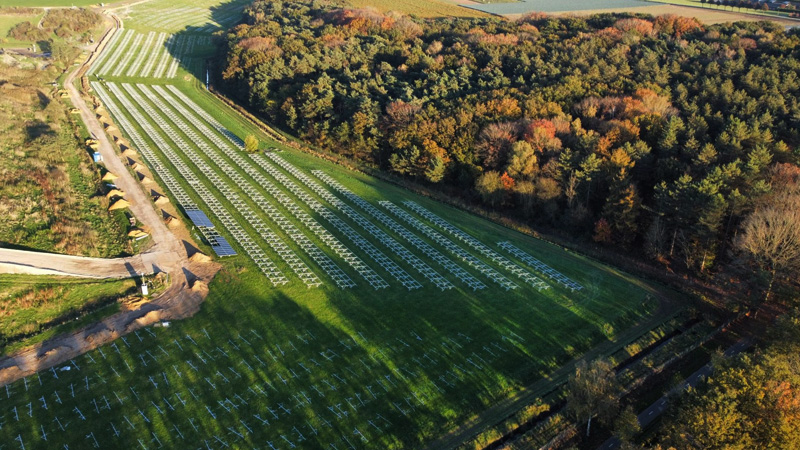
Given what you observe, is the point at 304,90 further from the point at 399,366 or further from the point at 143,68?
the point at 399,366

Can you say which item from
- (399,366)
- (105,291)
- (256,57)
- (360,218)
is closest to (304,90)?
(256,57)

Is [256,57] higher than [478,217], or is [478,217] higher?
[256,57]

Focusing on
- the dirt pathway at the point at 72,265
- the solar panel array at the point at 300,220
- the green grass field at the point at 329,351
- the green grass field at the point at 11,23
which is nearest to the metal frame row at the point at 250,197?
the solar panel array at the point at 300,220

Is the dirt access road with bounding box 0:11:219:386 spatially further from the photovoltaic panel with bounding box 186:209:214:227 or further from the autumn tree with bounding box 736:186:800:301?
the autumn tree with bounding box 736:186:800:301

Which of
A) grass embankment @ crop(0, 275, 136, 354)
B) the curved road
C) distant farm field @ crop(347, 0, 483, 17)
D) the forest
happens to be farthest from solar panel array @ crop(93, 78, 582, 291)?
distant farm field @ crop(347, 0, 483, 17)

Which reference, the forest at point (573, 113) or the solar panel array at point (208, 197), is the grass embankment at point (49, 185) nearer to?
the solar panel array at point (208, 197)

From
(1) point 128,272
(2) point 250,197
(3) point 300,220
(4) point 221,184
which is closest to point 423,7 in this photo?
(4) point 221,184
